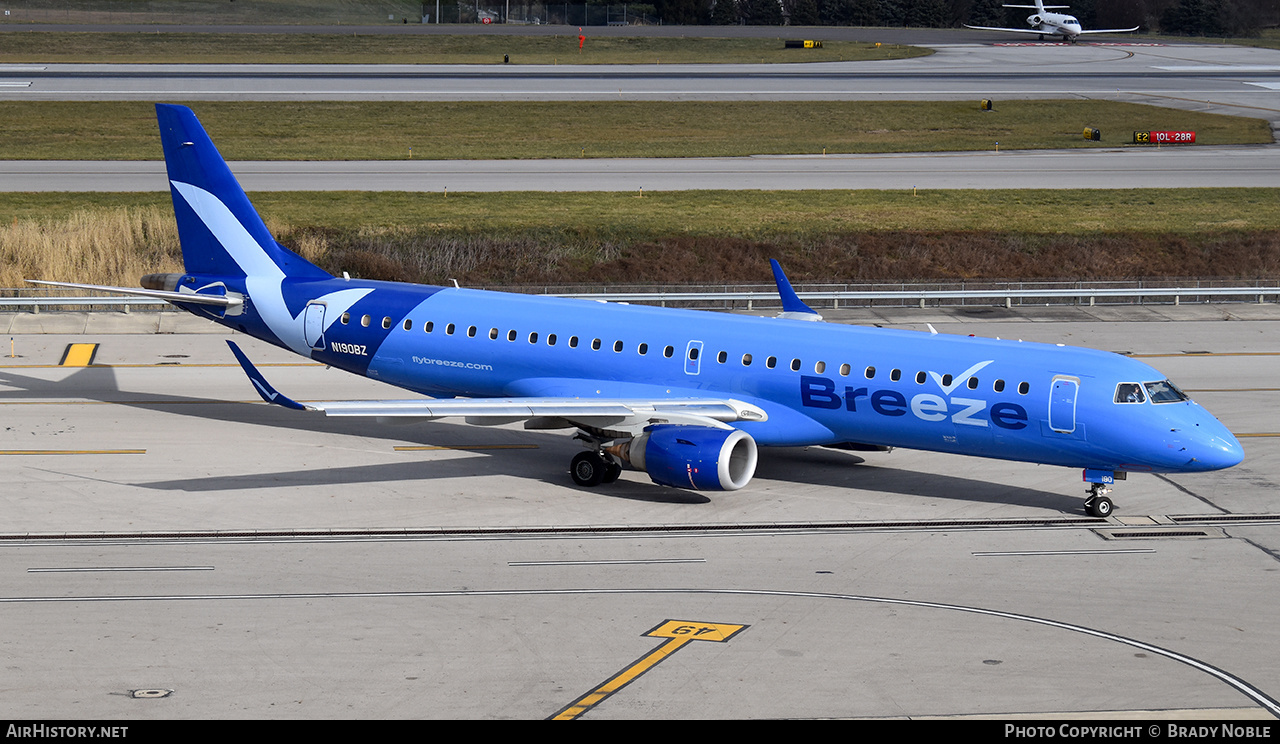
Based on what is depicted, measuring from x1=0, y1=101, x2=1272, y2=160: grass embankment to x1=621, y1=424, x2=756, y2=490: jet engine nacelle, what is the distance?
57.1m

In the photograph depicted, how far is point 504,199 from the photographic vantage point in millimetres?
69812

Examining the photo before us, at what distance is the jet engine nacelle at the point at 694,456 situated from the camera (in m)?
28.2

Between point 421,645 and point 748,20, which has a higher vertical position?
point 748,20

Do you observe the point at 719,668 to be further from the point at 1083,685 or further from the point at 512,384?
the point at 512,384

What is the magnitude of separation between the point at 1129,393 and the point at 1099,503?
2.50 m

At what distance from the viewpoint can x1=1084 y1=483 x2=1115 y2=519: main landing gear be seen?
93.2 ft

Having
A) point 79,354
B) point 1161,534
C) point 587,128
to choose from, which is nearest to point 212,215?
point 79,354

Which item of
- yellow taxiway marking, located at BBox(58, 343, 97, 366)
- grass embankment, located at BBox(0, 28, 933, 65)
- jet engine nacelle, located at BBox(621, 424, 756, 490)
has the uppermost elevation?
grass embankment, located at BBox(0, 28, 933, 65)

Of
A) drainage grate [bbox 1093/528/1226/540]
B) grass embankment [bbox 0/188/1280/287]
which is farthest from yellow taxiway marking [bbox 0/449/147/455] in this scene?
grass embankment [bbox 0/188/1280/287]

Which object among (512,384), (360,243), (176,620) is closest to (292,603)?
(176,620)

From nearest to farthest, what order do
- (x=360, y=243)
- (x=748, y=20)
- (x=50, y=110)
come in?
1. (x=360, y=243)
2. (x=50, y=110)
3. (x=748, y=20)

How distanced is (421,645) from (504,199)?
1998 inches

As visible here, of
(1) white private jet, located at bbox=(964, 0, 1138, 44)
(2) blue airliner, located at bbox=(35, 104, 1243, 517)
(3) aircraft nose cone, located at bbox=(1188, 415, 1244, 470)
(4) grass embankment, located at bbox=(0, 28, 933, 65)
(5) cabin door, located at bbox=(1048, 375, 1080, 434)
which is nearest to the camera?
(3) aircraft nose cone, located at bbox=(1188, 415, 1244, 470)

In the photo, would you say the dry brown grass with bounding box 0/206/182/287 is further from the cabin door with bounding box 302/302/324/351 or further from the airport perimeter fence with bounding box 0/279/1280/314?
the cabin door with bounding box 302/302/324/351
